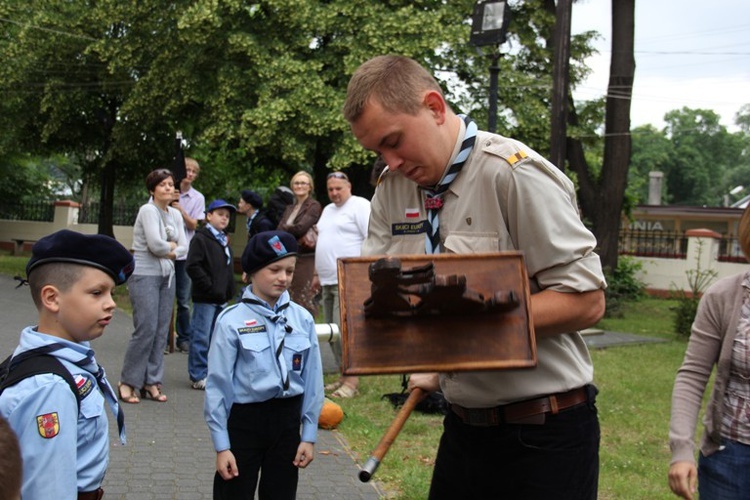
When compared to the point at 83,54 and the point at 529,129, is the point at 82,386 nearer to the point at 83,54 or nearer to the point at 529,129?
the point at 529,129

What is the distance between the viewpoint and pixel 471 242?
2676 mm

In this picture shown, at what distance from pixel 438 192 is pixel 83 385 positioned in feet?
4.28

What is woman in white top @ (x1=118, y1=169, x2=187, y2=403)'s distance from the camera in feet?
25.3

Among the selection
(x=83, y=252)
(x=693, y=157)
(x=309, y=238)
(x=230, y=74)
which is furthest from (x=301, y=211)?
(x=693, y=157)

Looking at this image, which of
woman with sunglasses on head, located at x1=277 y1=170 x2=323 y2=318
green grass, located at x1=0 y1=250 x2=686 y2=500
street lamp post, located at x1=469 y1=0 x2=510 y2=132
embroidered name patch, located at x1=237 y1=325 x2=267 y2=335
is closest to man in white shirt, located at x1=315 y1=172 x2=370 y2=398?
green grass, located at x1=0 y1=250 x2=686 y2=500

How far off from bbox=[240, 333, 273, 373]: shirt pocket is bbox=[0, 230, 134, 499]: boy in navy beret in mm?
998

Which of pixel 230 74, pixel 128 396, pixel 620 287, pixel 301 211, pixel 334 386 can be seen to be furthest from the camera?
pixel 620 287

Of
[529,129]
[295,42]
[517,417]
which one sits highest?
[295,42]

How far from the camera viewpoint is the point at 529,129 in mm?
21328

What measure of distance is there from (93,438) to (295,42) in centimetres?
1789

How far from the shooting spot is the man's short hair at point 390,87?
8.39 ft

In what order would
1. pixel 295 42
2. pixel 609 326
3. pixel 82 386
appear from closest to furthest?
pixel 82 386 < pixel 609 326 < pixel 295 42

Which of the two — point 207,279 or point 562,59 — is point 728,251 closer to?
point 562,59

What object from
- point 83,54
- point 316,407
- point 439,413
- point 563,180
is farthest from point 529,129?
point 563,180
